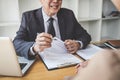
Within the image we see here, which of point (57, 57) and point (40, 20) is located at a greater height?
point (40, 20)

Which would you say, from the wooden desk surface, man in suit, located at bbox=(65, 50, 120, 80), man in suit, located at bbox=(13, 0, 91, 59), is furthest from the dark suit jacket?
man in suit, located at bbox=(65, 50, 120, 80)

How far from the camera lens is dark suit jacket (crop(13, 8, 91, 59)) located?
1421 millimetres

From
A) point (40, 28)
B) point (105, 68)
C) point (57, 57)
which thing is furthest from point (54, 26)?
point (105, 68)

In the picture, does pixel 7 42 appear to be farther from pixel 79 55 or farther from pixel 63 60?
pixel 79 55

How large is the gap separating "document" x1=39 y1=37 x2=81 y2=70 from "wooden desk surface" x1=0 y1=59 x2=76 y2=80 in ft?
0.12

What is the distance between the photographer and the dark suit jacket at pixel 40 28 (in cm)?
142

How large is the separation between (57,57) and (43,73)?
0.23 meters

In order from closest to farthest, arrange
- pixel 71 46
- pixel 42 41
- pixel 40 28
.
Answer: pixel 42 41, pixel 71 46, pixel 40 28

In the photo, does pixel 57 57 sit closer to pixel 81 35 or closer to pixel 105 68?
pixel 81 35

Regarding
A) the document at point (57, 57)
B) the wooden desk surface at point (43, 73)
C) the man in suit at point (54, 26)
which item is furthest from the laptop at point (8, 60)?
the man in suit at point (54, 26)

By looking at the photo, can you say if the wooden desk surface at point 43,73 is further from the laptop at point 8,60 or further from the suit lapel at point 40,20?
the suit lapel at point 40,20

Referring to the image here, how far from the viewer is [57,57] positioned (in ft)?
3.70

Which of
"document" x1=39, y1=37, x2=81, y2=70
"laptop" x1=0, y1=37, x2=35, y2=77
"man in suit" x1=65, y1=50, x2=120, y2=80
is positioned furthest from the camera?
"document" x1=39, y1=37, x2=81, y2=70

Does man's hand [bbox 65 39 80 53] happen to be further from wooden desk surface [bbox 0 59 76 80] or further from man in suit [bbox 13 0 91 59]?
wooden desk surface [bbox 0 59 76 80]
